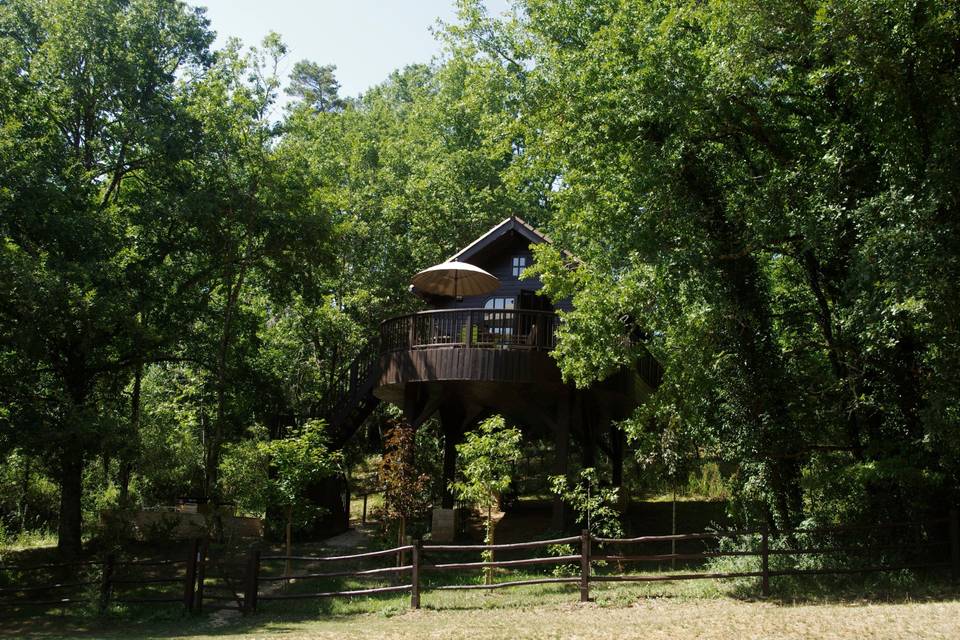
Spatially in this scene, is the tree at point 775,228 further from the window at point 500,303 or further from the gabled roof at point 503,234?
the window at point 500,303

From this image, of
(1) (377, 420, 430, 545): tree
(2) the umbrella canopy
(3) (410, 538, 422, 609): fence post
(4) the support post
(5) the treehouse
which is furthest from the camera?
(2) the umbrella canopy

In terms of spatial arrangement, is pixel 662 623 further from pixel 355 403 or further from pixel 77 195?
pixel 77 195

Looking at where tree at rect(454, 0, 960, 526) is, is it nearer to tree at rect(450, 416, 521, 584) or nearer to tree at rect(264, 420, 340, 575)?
tree at rect(450, 416, 521, 584)

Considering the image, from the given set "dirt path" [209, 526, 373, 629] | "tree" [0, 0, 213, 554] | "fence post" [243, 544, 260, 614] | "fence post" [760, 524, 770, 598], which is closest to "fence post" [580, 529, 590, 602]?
"fence post" [760, 524, 770, 598]

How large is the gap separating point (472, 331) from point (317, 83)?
152ft

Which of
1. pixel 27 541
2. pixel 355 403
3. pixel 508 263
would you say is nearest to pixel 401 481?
pixel 355 403

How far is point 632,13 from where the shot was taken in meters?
18.3

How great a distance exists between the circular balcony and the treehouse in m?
0.02

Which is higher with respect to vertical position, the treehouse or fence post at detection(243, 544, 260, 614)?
the treehouse

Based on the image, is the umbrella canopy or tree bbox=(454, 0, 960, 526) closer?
tree bbox=(454, 0, 960, 526)

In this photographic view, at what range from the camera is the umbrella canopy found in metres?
19.9

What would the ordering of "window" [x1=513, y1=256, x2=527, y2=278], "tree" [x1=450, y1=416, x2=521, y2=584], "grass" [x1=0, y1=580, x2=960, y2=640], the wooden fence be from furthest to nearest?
"window" [x1=513, y1=256, x2=527, y2=278] < "tree" [x1=450, y1=416, x2=521, y2=584] < the wooden fence < "grass" [x1=0, y1=580, x2=960, y2=640]

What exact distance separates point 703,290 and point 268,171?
12354mm

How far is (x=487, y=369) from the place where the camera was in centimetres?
1909
